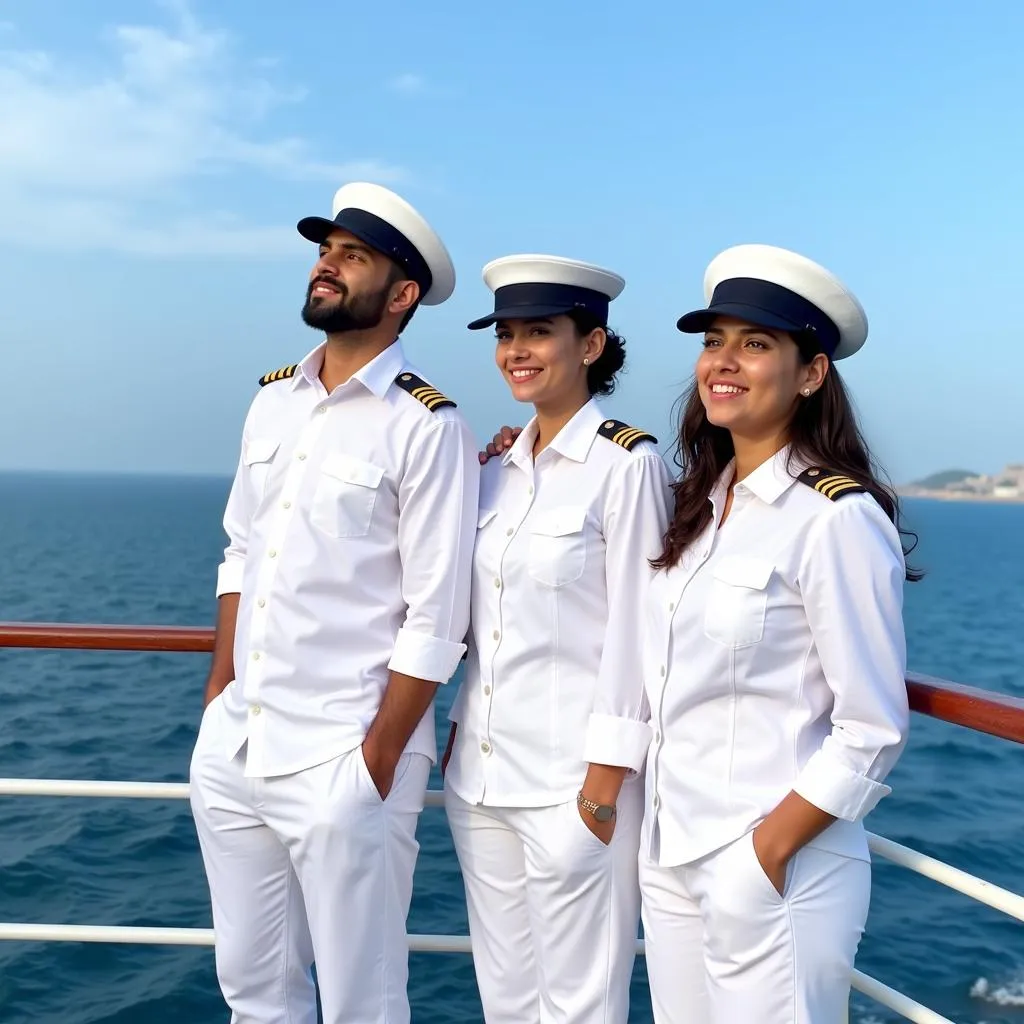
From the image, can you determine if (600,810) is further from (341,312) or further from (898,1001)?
(341,312)

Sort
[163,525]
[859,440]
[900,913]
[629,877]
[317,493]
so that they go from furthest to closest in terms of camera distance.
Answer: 1. [163,525]
2. [900,913]
3. [317,493]
4. [629,877]
5. [859,440]

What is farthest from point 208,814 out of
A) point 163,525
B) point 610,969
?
point 163,525

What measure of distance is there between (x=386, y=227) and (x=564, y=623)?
895 millimetres

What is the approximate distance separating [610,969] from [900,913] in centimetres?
732

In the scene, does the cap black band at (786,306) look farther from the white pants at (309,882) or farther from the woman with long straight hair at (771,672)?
the white pants at (309,882)

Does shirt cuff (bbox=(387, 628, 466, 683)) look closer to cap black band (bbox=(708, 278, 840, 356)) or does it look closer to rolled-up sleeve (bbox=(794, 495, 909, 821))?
rolled-up sleeve (bbox=(794, 495, 909, 821))

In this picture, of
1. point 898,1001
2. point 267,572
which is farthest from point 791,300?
point 898,1001

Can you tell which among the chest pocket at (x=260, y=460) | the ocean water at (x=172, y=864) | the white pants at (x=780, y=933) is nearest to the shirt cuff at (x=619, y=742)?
the white pants at (x=780, y=933)

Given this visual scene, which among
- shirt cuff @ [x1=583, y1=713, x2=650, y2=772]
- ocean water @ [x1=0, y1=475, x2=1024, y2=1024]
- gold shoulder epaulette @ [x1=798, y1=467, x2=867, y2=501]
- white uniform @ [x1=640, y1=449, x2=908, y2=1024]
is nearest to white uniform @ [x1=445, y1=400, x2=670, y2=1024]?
shirt cuff @ [x1=583, y1=713, x2=650, y2=772]

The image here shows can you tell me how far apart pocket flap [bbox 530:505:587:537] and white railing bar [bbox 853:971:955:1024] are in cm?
91

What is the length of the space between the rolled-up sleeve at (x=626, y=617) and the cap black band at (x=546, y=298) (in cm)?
35

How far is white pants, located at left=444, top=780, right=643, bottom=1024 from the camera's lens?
2094 millimetres

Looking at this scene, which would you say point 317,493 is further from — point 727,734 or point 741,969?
point 741,969

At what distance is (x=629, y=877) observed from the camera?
2115 millimetres
